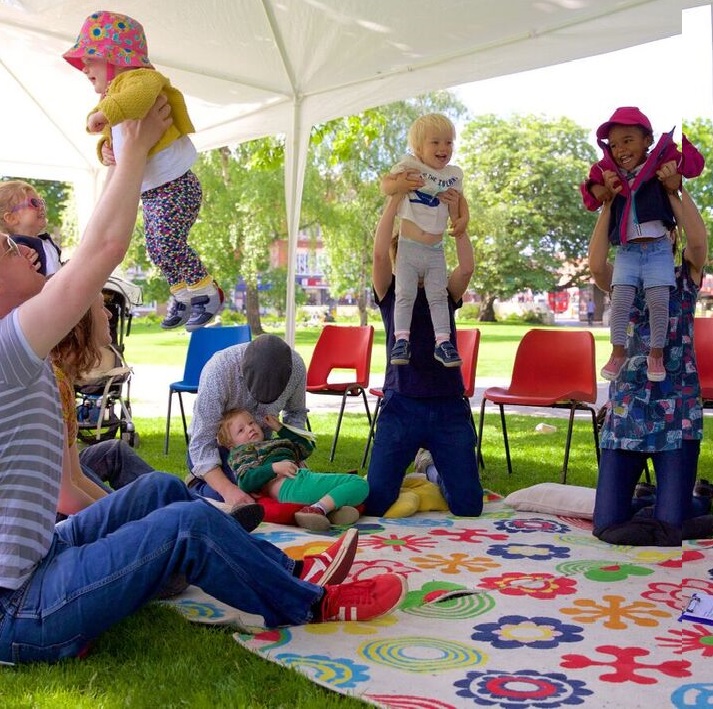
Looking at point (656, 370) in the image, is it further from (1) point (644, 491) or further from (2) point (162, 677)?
(2) point (162, 677)

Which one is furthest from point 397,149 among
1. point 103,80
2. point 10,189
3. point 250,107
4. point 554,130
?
point 103,80

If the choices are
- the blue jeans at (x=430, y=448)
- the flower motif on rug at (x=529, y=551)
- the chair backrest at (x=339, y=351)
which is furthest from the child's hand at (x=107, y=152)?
the chair backrest at (x=339, y=351)

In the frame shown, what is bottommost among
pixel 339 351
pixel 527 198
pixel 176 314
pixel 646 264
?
pixel 339 351

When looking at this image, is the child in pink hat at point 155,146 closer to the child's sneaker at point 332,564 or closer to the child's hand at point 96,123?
the child's hand at point 96,123

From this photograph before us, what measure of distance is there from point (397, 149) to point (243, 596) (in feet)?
80.9

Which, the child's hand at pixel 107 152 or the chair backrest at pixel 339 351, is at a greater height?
the child's hand at pixel 107 152

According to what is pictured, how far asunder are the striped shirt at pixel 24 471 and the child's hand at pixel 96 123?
694mm

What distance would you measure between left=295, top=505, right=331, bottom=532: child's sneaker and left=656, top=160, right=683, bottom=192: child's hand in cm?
205

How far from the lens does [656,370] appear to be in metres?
3.88

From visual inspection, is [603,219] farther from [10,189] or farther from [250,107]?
[250,107]

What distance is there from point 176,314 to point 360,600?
116cm

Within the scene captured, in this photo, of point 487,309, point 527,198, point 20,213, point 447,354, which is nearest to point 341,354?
point 447,354

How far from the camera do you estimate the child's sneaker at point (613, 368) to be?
3982 millimetres

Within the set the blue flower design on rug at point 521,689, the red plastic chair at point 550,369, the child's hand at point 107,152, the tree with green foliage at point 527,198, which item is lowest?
the blue flower design on rug at point 521,689
